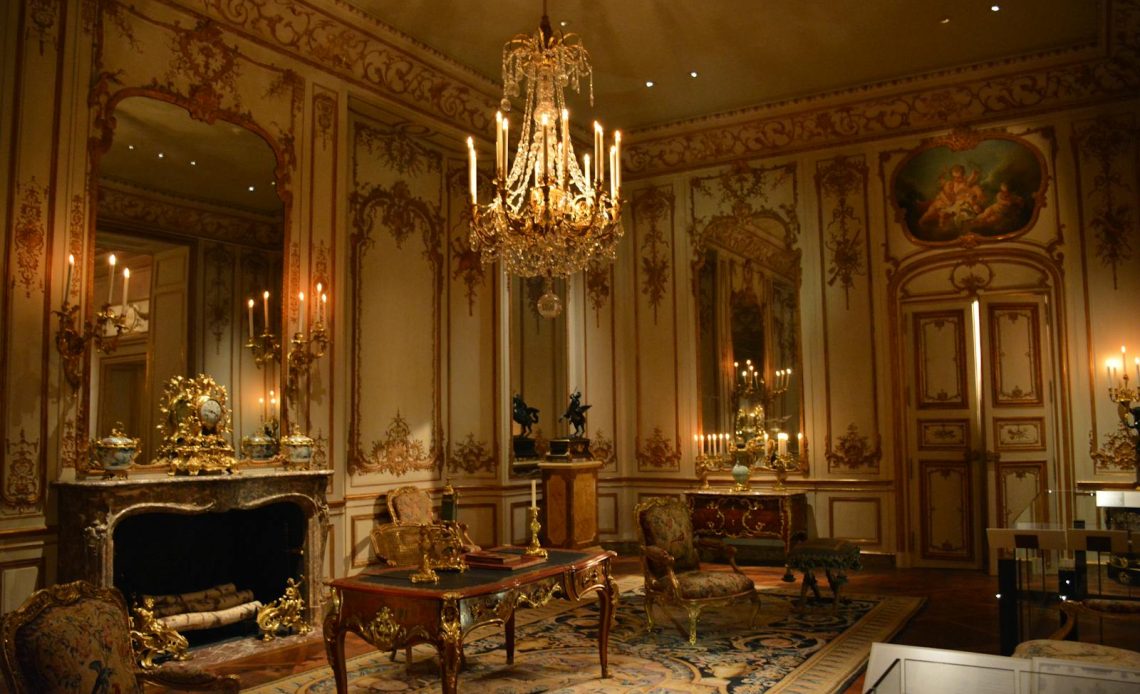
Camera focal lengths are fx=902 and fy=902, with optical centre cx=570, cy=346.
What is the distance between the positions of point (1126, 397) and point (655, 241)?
4614 millimetres

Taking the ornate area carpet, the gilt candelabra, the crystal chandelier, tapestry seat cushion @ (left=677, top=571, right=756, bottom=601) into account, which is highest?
the crystal chandelier

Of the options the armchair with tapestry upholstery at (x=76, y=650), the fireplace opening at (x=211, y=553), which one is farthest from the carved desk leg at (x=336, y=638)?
the fireplace opening at (x=211, y=553)

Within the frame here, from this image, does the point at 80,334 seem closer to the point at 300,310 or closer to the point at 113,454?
the point at 113,454

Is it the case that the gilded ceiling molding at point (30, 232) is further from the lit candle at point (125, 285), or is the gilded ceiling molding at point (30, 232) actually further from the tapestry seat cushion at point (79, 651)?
the tapestry seat cushion at point (79, 651)

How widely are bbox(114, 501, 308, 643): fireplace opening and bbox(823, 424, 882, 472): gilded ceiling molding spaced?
→ 503cm

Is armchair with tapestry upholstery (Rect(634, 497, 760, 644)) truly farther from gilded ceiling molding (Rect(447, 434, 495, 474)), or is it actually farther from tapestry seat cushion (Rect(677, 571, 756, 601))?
gilded ceiling molding (Rect(447, 434, 495, 474))

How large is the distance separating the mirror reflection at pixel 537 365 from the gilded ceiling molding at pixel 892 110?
186 centimetres

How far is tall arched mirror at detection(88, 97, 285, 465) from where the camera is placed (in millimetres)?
5328

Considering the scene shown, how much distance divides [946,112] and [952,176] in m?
0.59

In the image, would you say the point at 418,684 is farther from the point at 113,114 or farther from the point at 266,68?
the point at 266,68

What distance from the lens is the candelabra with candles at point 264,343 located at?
613 centimetres

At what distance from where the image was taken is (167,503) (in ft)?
16.9

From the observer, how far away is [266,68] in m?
6.37

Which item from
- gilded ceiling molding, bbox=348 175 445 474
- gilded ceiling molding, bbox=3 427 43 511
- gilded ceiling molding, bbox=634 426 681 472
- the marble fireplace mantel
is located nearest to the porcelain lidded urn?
the marble fireplace mantel
